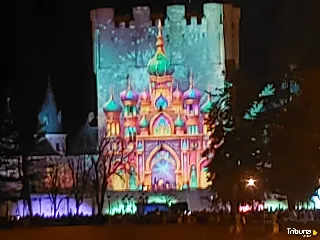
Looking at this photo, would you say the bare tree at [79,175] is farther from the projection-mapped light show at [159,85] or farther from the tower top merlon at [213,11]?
the tower top merlon at [213,11]

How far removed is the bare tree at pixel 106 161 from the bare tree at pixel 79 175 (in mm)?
229

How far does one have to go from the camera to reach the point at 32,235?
1039 cm

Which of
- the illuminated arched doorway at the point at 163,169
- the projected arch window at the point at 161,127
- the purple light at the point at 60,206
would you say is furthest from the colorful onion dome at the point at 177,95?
the purple light at the point at 60,206

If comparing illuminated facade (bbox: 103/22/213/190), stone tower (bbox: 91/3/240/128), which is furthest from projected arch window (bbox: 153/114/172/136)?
stone tower (bbox: 91/3/240/128)

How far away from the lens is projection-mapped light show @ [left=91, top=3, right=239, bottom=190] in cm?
2334

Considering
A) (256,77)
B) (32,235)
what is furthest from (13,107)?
(32,235)

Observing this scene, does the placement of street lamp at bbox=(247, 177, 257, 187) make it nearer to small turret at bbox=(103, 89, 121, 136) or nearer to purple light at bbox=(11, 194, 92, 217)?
purple light at bbox=(11, 194, 92, 217)

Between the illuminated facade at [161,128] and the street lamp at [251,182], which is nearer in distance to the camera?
the street lamp at [251,182]

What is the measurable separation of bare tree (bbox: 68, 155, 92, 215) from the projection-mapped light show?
0.84 metres

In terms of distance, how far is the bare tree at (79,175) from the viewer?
A: 22.3 meters

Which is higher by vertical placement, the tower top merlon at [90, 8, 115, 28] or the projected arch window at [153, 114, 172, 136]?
the tower top merlon at [90, 8, 115, 28]

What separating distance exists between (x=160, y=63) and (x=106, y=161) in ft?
10.3

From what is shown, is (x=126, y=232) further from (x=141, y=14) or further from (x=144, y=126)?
(x=141, y=14)

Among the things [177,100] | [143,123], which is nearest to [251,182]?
[177,100]
